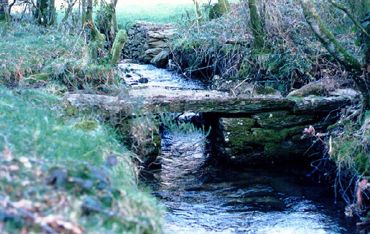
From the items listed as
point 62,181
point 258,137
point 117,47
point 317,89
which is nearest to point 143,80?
point 117,47

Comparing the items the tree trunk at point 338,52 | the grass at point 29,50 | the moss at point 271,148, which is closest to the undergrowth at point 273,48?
the moss at point 271,148

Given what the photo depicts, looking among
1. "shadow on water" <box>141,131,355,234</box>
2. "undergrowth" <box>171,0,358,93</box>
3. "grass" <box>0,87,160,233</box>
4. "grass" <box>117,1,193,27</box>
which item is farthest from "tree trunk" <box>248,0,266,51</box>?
"grass" <box>117,1,193,27</box>

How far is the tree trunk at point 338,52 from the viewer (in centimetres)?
682

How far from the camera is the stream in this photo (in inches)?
230

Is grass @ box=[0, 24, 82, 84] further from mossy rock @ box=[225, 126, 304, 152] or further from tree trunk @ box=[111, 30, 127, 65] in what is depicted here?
mossy rock @ box=[225, 126, 304, 152]

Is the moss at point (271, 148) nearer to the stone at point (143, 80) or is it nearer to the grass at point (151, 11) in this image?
the stone at point (143, 80)

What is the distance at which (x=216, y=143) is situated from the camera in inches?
334

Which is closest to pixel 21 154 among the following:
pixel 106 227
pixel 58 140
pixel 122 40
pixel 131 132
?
pixel 58 140

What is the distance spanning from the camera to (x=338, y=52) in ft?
22.5

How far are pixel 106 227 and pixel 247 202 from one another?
3812 millimetres

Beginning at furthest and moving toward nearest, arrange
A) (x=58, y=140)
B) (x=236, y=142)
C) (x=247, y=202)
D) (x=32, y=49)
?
A: 1. (x=32, y=49)
2. (x=236, y=142)
3. (x=247, y=202)
4. (x=58, y=140)

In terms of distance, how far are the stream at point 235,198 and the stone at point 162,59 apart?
19.8ft

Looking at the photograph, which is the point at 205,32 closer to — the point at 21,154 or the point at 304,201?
the point at 304,201

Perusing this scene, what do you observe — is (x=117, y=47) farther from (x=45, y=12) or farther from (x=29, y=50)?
(x=45, y=12)
